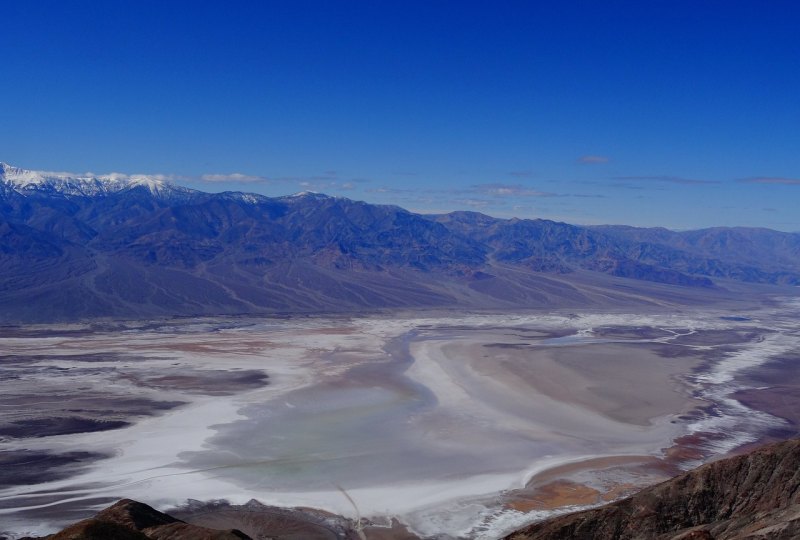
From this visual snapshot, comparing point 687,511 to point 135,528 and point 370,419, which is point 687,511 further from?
point 370,419

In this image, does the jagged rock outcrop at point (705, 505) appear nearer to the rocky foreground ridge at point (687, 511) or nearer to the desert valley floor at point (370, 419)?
the rocky foreground ridge at point (687, 511)

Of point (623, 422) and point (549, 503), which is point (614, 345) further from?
point (549, 503)

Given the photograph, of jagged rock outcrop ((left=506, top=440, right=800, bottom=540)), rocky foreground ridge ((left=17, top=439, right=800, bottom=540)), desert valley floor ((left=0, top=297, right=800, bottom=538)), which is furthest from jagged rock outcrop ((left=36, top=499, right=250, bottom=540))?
jagged rock outcrop ((left=506, top=440, right=800, bottom=540))

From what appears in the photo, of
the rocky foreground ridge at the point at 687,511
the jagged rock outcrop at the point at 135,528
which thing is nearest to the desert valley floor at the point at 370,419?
the jagged rock outcrop at the point at 135,528

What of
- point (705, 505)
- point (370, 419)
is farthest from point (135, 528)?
point (370, 419)

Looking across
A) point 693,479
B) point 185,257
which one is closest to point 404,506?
point 693,479

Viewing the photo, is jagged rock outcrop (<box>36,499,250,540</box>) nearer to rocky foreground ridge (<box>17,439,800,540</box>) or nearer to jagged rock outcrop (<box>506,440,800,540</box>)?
rocky foreground ridge (<box>17,439,800,540</box>)
